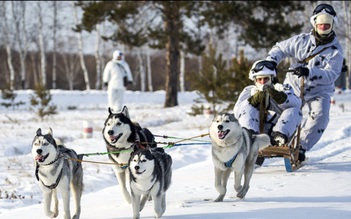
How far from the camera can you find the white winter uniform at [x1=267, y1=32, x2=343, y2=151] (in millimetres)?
6109

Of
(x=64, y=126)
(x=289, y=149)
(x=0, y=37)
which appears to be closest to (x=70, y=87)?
(x=0, y=37)

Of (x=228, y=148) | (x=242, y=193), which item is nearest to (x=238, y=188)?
(x=242, y=193)

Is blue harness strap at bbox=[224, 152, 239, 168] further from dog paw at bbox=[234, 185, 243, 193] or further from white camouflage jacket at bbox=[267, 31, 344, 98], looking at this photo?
white camouflage jacket at bbox=[267, 31, 344, 98]

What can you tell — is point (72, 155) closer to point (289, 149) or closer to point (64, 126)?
point (289, 149)

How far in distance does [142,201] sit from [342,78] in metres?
27.7

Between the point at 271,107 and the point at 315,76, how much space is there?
0.66 metres

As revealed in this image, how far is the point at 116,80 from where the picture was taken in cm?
1570

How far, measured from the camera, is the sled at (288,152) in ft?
17.6

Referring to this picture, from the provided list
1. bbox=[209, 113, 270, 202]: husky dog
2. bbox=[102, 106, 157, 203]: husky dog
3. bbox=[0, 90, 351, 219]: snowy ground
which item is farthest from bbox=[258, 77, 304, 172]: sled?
bbox=[102, 106, 157, 203]: husky dog

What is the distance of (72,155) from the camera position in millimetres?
4320

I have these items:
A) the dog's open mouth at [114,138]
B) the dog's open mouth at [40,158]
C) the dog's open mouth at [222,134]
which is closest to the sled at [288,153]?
the dog's open mouth at [222,134]

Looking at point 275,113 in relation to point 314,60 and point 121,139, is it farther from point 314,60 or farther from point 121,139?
point 121,139

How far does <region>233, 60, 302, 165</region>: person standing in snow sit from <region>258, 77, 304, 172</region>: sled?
0.07 m

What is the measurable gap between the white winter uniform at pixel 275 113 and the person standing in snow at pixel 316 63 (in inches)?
15.0
